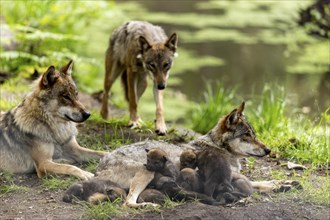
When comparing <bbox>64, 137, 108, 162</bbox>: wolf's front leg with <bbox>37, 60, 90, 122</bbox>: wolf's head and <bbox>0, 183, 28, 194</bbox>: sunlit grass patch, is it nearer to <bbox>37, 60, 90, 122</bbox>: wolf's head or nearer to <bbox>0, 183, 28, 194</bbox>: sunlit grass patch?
<bbox>37, 60, 90, 122</bbox>: wolf's head

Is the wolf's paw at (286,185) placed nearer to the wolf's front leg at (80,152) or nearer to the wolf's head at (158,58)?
the wolf's front leg at (80,152)

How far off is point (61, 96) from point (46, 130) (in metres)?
0.49

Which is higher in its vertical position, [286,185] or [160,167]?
[160,167]

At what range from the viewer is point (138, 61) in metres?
8.96

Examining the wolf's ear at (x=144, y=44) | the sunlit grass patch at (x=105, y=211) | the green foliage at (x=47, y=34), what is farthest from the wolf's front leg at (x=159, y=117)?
the green foliage at (x=47, y=34)

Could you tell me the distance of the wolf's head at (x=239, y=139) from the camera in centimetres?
625

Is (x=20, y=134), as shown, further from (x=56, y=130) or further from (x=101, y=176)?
(x=101, y=176)

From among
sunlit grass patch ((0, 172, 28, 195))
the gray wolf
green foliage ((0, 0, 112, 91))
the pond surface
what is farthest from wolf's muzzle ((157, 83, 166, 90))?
green foliage ((0, 0, 112, 91))

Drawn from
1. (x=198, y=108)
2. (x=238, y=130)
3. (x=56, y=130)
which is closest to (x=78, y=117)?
(x=56, y=130)

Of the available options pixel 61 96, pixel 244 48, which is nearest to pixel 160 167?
pixel 61 96

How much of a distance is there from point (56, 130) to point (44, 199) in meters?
1.08

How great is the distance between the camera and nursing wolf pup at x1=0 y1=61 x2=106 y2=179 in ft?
23.1

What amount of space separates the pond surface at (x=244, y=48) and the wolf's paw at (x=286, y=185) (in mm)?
4630

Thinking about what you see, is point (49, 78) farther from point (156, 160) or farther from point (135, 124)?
point (135, 124)
